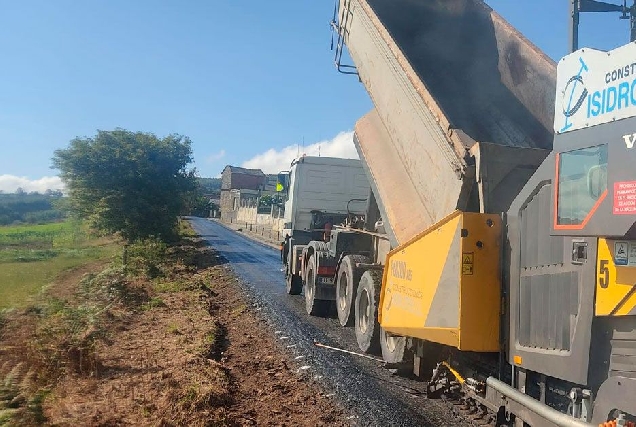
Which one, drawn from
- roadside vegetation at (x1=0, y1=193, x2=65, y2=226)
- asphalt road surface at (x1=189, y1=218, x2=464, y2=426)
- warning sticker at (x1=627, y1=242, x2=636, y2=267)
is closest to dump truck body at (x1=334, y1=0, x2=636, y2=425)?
warning sticker at (x1=627, y1=242, x2=636, y2=267)

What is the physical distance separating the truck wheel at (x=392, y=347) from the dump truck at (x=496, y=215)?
2 centimetres

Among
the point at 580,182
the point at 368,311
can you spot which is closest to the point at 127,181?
the point at 368,311

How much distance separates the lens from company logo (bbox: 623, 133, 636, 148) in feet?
9.47

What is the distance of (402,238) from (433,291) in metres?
1.91

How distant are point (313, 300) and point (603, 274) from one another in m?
7.42

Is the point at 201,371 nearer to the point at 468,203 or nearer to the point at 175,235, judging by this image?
the point at 468,203

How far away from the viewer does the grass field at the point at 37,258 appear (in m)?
15.9

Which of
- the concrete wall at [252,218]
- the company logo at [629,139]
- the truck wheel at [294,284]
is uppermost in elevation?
the company logo at [629,139]

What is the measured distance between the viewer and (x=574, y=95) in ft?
11.2

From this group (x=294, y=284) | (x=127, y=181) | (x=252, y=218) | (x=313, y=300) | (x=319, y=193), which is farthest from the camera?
(x=252, y=218)

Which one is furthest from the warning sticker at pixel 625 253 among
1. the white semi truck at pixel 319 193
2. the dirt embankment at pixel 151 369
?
the white semi truck at pixel 319 193

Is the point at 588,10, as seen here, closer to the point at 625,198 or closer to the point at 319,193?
the point at 625,198

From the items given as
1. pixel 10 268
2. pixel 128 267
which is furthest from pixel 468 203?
pixel 10 268

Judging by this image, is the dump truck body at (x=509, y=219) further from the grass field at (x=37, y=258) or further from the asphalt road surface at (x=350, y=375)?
the grass field at (x=37, y=258)
